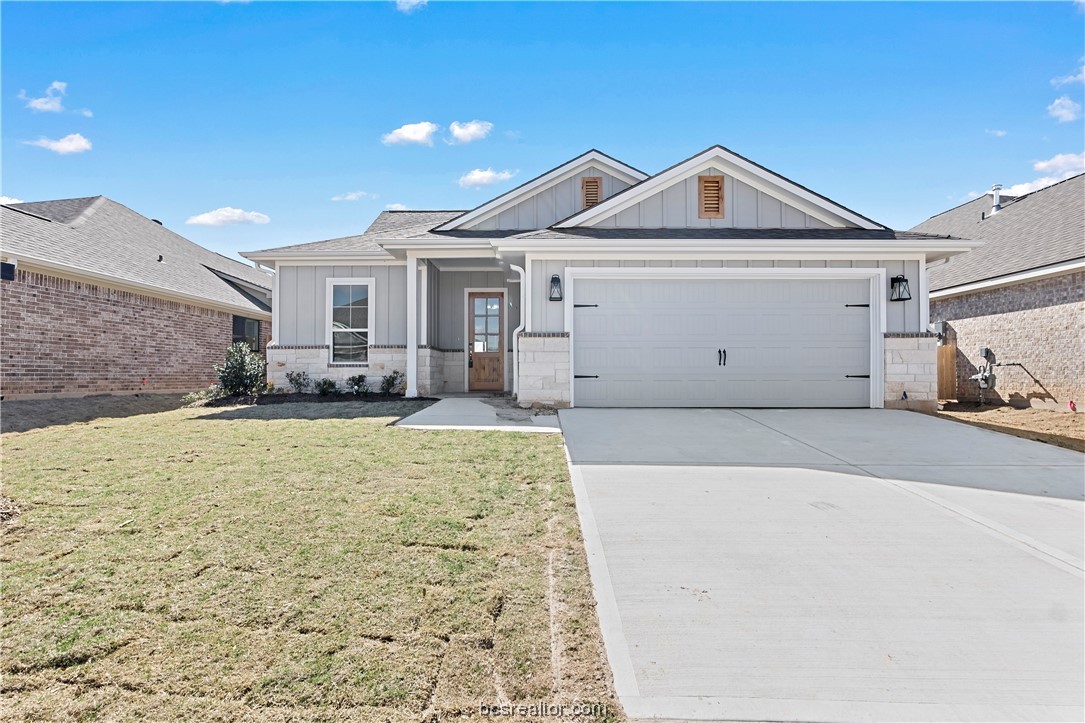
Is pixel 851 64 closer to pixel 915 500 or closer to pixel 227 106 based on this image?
pixel 915 500

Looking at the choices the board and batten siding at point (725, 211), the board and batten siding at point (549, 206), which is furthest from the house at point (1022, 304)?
the board and batten siding at point (549, 206)

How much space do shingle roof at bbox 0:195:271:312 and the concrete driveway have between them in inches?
495

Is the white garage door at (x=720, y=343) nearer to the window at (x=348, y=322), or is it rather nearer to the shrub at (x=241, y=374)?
the window at (x=348, y=322)

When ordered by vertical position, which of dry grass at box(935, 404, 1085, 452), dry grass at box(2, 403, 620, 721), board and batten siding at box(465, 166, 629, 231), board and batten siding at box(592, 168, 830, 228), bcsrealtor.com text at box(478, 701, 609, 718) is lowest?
bcsrealtor.com text at box(478, 701, 609, 718)

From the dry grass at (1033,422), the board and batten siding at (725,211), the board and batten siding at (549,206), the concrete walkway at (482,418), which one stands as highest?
the board and batten siding at (549,206)

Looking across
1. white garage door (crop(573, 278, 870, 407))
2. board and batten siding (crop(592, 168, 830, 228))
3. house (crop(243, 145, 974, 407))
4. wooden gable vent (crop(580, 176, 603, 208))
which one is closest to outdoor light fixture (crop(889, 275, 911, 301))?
house (crop(243, 145, 974, 407))

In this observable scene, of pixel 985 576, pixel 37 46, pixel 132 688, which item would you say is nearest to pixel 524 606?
pixel 132 688

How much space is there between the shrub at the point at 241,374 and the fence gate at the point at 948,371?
16.7 metres

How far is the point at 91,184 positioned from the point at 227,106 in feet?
28.1

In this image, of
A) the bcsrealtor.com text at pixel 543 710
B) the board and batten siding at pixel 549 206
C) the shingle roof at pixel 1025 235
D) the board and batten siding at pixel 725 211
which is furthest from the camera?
the board and batten siding at pixel 549 206

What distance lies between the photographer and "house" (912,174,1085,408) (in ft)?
31.7

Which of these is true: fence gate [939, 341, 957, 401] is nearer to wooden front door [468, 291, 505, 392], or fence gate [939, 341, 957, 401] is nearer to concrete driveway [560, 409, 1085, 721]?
concrete driveway [560, 409, 1085, 721]

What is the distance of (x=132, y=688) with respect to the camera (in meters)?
1.71

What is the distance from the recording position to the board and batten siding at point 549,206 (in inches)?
448
